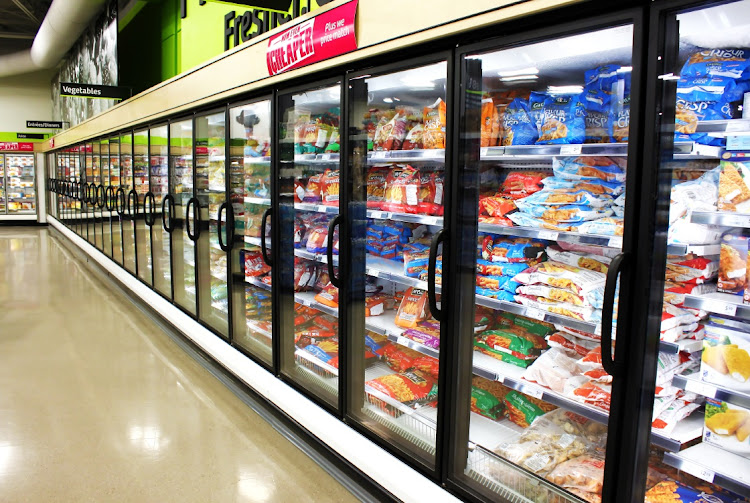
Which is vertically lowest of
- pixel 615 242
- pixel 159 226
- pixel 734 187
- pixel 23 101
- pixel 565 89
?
pixel 159 226

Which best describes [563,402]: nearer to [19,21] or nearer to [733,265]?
[733,265]

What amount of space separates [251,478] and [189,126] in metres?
3.61

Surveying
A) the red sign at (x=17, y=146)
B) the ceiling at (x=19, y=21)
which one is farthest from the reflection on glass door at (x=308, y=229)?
the red sign at (x=17, y=146)

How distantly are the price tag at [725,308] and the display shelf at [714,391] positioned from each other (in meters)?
0.22

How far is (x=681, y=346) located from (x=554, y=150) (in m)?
0.72

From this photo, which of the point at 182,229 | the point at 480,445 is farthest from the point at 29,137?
the point at 480,445

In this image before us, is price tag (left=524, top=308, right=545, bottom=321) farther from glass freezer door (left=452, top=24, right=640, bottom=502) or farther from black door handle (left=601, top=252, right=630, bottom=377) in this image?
black door handle (left=601, top=252, right=630, bottom=377)

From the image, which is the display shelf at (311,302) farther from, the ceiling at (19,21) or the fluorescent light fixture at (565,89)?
the ceiling at (19,21)

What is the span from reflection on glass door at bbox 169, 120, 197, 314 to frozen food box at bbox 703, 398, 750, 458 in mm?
4213

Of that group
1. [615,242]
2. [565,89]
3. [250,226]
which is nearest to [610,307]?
[615,242]

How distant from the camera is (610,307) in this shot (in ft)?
4.93

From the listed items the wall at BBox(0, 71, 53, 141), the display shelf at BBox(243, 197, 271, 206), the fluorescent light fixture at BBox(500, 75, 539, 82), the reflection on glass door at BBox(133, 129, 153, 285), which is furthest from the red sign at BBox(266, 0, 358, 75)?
the wall at BBox(0, 71, 53, 141)

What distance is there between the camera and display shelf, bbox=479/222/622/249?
167cm

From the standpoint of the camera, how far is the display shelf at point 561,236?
1.67 metres
